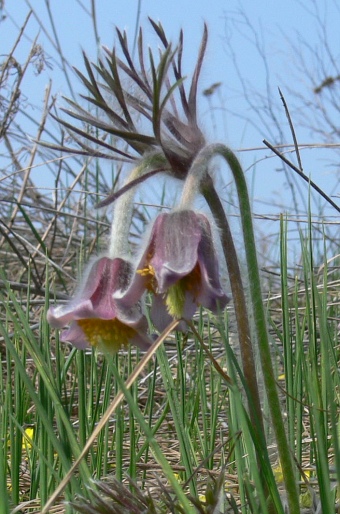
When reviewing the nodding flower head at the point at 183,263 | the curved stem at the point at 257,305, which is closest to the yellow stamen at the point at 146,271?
the nodding flower head at the point at 183,263

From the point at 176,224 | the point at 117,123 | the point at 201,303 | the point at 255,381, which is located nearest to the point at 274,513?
the point at 255,381

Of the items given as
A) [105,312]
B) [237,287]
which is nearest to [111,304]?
[105,312]

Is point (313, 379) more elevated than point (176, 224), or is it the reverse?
point (176, 224)

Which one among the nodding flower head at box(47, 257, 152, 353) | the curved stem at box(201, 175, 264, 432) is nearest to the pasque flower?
the nodding flower head at box(47, 257, 152, 353)

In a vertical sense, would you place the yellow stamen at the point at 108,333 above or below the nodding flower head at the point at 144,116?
below

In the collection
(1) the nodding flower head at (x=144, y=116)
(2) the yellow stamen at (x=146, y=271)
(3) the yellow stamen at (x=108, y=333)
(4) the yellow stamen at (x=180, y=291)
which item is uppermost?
(1) the nodding flower head at (x=144, y=116)

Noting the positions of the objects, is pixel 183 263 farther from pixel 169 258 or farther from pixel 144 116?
pixel 144 116

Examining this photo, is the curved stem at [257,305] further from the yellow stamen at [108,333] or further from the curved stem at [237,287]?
the yellow stamen at [108,333]

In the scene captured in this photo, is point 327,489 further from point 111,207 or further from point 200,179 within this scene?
point 111,207
